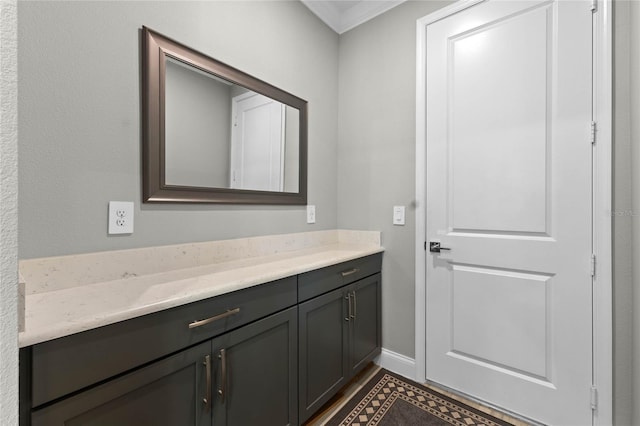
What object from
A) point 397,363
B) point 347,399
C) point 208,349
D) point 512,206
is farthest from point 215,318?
point 512,206

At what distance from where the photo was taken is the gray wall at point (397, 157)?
4.34 ft

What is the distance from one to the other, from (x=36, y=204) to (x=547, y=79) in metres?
2.40

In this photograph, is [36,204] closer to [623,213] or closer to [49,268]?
[49,268]

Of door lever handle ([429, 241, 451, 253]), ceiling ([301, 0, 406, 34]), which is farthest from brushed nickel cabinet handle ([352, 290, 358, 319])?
ceiling ([301, 0, 406, 34])

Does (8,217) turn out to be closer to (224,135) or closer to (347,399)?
(224,135)

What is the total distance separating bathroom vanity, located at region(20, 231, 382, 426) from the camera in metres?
0.72

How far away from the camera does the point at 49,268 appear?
992mm

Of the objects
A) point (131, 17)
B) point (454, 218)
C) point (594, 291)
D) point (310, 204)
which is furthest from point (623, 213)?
point (131, 17)

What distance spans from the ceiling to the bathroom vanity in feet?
6.09

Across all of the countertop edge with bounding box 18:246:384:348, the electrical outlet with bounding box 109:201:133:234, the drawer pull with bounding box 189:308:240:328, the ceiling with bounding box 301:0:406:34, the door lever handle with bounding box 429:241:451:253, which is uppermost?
the ceiling with bounding box 301:0:406:34

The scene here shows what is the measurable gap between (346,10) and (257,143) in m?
1.48

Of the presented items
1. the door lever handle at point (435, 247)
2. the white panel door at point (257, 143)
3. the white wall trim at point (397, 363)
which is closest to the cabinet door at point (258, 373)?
the white panel door at point (257, 143)

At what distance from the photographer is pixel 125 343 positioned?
0.82m

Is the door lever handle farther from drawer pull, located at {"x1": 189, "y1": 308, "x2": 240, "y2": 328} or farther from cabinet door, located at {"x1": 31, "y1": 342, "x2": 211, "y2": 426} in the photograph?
cabinet door, located at {"x1": 31, "y1": 342, "x2": 211, "y2": 426}
